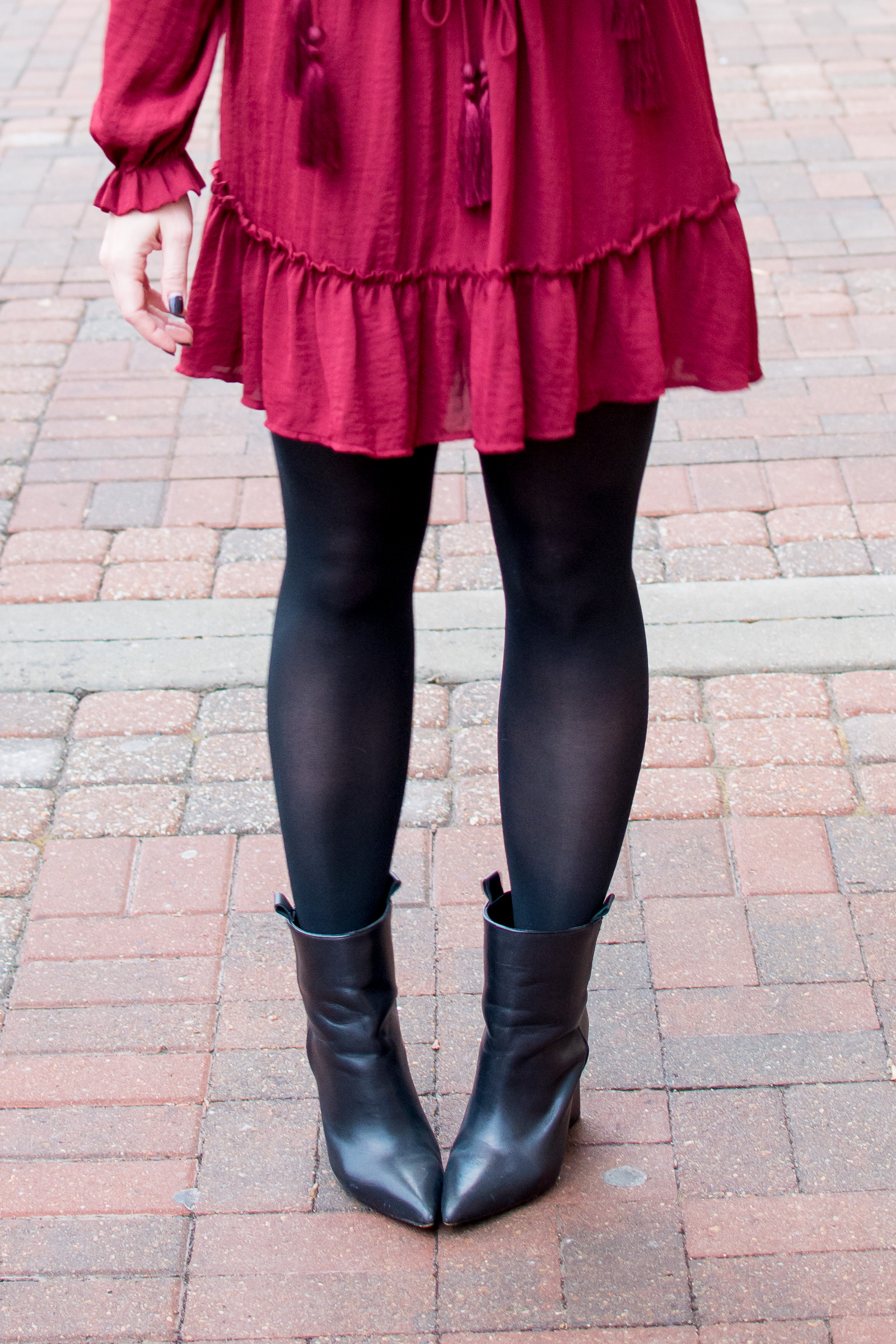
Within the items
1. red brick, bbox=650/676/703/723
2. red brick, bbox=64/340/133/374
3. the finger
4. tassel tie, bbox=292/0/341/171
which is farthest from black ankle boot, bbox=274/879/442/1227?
red brick, bbox=64/340/133/374

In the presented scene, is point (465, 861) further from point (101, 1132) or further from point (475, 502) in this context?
point (475, 502)

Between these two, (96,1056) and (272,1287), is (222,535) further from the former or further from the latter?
(272,1287)

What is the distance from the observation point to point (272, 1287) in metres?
1.42

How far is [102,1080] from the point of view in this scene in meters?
1.66

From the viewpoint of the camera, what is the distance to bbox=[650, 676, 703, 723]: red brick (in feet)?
7.30

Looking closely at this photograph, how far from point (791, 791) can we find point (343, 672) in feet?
3.02

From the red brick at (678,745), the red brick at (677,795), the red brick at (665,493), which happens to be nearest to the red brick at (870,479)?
the red brick at (665,493)

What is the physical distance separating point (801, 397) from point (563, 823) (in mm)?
1977

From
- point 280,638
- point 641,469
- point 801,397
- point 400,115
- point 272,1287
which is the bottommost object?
point 801,397

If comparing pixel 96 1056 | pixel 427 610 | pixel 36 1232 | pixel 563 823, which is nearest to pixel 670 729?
pixel 427 610

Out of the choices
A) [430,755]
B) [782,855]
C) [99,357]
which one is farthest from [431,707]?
[99,357]

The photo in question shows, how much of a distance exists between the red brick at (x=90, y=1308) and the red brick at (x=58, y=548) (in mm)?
1460

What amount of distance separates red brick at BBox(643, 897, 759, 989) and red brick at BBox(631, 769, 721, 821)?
0.17 m

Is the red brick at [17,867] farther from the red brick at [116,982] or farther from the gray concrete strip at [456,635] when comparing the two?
the gray concrete strip at [456,635]
